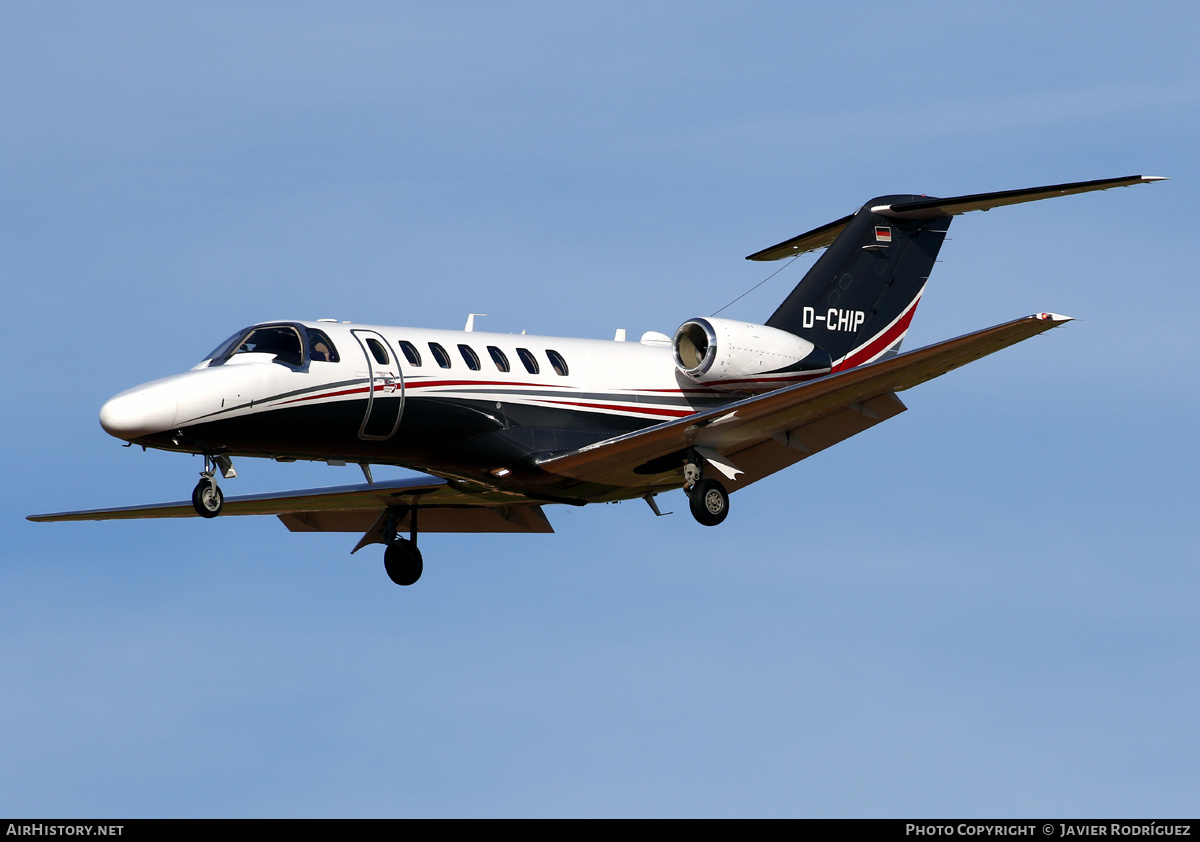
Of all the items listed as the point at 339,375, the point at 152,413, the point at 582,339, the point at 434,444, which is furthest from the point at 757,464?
the point at 152,413

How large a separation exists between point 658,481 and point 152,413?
312 inches

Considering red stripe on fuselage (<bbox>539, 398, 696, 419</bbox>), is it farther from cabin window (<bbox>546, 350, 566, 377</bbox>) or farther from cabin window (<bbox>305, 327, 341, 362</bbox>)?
cabin window (<bbox>305, 327, 341, 362</bbox>)

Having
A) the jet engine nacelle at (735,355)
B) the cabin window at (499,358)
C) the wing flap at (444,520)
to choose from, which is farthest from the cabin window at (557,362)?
the wing flap at (444,520)

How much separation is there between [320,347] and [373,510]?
6.20 meters

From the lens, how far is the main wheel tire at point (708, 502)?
23938 millimetres

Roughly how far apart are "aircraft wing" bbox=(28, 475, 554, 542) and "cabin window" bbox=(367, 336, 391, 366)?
3464mm

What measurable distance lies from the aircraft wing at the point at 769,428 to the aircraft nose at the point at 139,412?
553 centimetres

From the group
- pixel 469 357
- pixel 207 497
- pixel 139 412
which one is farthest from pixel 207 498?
pixel 469 357

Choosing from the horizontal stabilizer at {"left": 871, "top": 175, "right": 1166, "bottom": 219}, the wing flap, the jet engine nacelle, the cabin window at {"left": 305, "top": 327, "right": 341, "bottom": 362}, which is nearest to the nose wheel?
the cabin window at {"left": 305, "top": 327, "right": 341, "bottom": 362}

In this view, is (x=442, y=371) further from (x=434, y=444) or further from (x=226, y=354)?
(x=226, y=354)

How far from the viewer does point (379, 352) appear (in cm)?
2278

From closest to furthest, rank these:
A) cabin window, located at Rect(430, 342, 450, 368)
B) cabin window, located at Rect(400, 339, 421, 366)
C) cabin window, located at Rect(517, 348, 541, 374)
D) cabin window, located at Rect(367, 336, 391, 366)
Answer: cabin window, located at Rect(367, 336, 391, 366) → cabin window, located at Rect(400, 339, 421, 366) → cabin window, located at Rect(430, 342, 450, 368) → cabin window, located at Rect(517, 348, 541, 374)

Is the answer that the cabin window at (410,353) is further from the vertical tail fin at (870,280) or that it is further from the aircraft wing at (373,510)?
the vertical tail fin at (870,280)

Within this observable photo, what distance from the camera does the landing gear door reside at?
2253 centimetres
